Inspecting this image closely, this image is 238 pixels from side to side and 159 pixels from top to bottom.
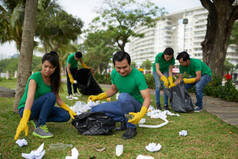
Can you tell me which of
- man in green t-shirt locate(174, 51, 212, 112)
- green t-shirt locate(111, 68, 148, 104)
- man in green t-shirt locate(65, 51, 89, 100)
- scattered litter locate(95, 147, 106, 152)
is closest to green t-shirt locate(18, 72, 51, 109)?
green t-shirt locate(111, 68, 148, 104)

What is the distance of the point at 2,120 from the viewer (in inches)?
118

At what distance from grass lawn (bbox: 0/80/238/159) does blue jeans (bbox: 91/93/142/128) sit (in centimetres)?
24

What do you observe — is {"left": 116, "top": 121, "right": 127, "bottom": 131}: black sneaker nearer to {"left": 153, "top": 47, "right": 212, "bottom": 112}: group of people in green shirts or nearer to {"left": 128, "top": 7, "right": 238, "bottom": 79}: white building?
{"left": 153, "top": 47, "right": 212, "bottom": 112}: group of people in green shirts

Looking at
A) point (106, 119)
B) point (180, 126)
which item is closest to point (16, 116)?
point (106, 119)

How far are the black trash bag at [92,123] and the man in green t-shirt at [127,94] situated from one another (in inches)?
6.8

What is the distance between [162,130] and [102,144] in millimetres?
1052

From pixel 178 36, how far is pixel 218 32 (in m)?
72.5

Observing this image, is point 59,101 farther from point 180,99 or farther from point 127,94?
point 180,99

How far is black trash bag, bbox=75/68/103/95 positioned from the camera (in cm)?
576

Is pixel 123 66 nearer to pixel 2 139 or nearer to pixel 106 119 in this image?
pixel 106 119

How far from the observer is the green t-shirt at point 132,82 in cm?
238

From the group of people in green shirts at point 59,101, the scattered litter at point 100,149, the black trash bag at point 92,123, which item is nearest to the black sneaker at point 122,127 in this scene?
the group of people in green shirts at point 59,101

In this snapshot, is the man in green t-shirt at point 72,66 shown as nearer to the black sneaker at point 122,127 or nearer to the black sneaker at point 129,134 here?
the black sneaker at point 122,127

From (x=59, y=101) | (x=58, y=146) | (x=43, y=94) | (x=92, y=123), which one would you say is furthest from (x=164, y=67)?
(x=58, y=146)
